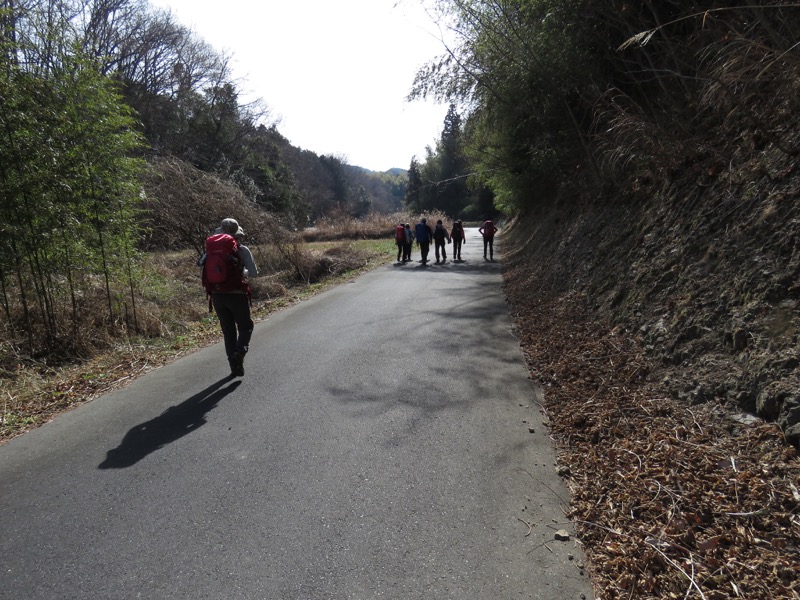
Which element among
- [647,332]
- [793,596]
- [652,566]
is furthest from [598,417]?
[793,596]

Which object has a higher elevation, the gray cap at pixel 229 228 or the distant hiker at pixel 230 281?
the gray cap at pixel 229 228

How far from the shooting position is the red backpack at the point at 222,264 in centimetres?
496

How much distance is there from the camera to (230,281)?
512 cm

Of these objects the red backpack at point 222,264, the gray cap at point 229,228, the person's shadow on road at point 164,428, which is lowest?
the person's shadow on road at point 164,428

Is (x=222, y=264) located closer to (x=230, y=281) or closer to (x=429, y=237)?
(x=230, y=281)

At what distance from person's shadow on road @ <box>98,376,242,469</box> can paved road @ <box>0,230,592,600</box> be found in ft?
0.07

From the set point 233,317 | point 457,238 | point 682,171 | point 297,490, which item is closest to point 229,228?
point 233,317

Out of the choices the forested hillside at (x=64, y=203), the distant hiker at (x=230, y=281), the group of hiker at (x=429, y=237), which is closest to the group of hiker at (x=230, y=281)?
the distant hiker at (x=230, y=281)

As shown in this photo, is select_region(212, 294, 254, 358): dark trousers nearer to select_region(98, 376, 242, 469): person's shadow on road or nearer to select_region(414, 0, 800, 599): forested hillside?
select_region(98, 376, 242, 469): person's shadow on road

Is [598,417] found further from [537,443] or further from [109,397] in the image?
[109,397]

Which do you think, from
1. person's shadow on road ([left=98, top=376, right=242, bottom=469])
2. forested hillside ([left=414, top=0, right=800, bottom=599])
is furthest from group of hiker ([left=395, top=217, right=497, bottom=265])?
person's shadow on road ([left=98, top=376, right=242, bottom=469])

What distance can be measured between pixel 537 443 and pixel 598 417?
1.81ft

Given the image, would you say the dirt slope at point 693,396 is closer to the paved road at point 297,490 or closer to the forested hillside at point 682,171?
the forested hillside at point 682,171

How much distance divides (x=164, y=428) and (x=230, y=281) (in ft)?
5.91
